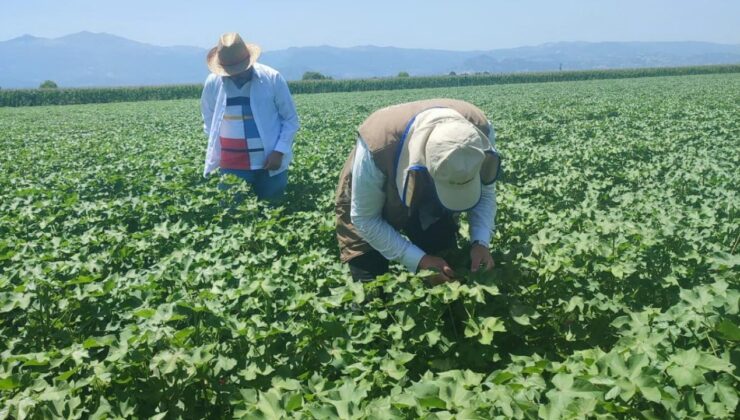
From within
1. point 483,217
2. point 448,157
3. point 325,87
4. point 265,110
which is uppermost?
point 325,87

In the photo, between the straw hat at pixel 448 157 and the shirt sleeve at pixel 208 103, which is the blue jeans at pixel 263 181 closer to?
the shirt sleeve at pixel 208 103

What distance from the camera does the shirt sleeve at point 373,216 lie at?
2566 millimetres

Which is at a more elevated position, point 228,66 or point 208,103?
point 228,66

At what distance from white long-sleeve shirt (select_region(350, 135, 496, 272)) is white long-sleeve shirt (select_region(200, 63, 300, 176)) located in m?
2.34

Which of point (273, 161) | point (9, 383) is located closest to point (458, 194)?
point (9, 383)

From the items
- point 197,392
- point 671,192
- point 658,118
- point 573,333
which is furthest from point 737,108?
point 197,392

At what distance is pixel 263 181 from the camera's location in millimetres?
5168

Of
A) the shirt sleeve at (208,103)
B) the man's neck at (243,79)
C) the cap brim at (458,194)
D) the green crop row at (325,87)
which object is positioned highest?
the green crop row at (325,87)

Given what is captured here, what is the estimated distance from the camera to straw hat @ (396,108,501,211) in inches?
82.0

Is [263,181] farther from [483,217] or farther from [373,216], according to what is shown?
[483,217]

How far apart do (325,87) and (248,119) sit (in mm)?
44274

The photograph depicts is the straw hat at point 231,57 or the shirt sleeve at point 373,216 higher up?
the straw hat at point 231,57

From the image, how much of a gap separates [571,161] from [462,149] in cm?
547

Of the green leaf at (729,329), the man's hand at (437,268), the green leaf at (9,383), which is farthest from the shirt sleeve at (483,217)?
the green leaf at (9,383)
